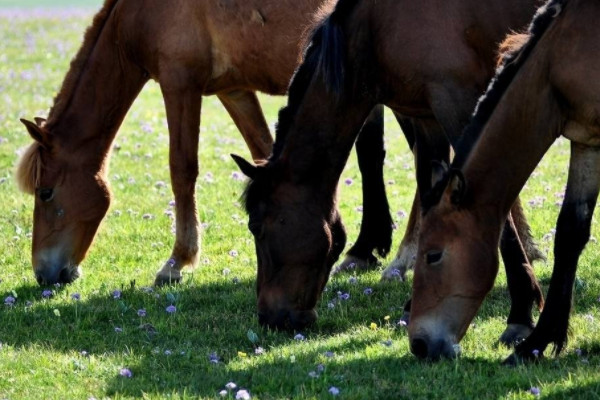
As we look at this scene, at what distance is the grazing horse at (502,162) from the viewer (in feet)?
18.1

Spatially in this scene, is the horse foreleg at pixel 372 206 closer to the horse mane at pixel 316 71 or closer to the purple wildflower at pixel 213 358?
the horse mane at pixel 316 71

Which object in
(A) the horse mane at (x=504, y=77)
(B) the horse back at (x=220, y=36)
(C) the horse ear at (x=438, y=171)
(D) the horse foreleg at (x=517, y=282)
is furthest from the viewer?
(B) the horse back at (x=220, y=36)

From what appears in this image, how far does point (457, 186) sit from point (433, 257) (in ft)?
1.37

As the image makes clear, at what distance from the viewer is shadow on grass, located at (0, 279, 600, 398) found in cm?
532

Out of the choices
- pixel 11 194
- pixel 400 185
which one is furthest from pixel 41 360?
pixel 400 185

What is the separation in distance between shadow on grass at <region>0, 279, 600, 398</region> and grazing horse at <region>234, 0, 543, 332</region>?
401 millimetres

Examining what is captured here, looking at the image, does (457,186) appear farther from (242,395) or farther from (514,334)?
(242,395)

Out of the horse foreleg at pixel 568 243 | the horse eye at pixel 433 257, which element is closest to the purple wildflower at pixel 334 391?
the horse eye at pixel 433 257

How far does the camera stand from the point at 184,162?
325 inches

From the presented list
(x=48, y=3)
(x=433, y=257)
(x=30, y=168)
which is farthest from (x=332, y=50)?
(x=48, y=3)

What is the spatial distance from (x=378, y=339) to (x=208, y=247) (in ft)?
9.47

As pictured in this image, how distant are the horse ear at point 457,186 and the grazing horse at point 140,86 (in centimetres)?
274

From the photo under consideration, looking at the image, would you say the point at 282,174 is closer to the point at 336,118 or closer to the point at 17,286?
the point at 336,118

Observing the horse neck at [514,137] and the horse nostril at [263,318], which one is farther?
the horse nostril at [263,318]
